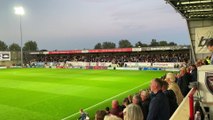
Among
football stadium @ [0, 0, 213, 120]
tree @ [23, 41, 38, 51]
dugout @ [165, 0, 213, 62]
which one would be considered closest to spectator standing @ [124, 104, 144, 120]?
football stadium @ [0, 0, 213, 120]

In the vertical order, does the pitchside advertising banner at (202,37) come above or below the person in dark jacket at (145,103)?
above

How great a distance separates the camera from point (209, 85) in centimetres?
430

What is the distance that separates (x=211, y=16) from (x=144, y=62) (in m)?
19.5

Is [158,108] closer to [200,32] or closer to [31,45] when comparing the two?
[200,32]

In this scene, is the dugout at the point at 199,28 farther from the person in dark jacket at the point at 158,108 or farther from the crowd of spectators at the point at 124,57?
the person in dark jacket at the point at 158,108

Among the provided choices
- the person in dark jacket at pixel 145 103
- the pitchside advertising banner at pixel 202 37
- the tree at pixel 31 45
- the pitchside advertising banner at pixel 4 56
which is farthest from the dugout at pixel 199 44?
the tree at pixel 31 45

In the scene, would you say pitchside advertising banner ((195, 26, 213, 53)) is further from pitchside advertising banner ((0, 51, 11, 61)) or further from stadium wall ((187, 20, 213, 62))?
pitchside advertising banner ((0, 51, 11, 61))

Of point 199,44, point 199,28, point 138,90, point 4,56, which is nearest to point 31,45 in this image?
point 4,56

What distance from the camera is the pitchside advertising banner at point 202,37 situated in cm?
2228

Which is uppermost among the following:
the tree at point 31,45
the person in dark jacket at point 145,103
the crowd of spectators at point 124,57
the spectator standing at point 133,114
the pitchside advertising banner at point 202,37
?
the tree at point 31,45

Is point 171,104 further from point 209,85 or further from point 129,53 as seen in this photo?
point 129,53

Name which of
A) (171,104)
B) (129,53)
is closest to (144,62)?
(129,53)

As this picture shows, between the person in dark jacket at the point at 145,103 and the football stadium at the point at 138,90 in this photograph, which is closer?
the football stadium at the point at 138,90

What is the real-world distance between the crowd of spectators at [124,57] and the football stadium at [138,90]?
16 cm
